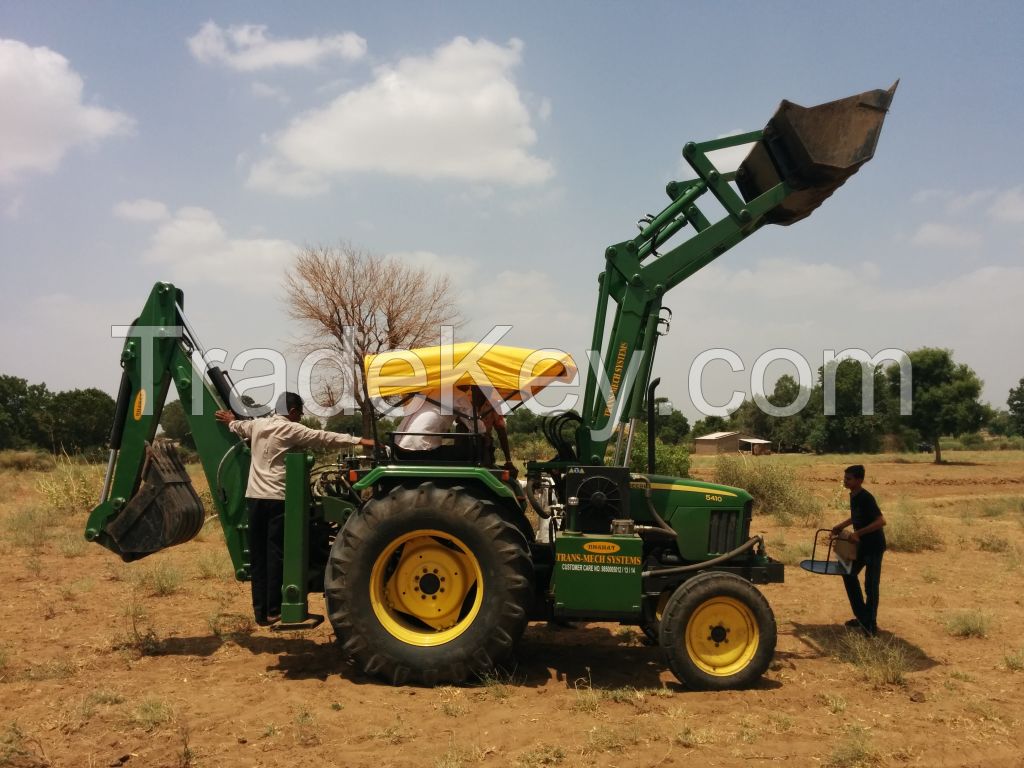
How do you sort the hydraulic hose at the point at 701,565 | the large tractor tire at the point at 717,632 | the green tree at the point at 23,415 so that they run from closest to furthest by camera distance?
the large tractor tire at the point at 717,632
the hydraulic hose at the point at 701,565
the green tree at the point at 23,415

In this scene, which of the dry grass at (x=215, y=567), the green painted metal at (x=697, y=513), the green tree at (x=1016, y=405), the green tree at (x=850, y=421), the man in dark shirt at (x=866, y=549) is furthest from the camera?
the green tree at (x=1016, y=405)

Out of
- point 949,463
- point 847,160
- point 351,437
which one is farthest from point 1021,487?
point 351,437

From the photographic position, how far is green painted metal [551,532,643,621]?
614 cm

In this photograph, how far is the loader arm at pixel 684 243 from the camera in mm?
6469

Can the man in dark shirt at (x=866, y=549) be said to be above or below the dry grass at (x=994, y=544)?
above

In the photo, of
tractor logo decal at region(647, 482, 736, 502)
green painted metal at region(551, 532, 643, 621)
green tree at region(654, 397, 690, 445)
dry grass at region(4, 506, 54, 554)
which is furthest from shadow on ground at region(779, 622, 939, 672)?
green tree at region(654, 397, 690, 445)

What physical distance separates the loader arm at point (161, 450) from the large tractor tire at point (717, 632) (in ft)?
11.9

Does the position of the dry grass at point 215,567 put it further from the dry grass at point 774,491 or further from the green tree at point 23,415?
the green tree at point 23,415

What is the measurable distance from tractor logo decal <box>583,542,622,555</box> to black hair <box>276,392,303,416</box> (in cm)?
276

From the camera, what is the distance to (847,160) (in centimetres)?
637

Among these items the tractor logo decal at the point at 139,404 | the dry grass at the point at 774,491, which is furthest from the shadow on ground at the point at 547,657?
the dry grass at the point at 774,491

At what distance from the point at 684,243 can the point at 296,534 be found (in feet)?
12.6

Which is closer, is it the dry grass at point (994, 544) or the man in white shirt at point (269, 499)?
the man in white shirt at point (269, 499)

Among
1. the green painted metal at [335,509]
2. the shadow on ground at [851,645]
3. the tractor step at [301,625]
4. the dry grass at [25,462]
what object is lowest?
the shadow on ground at [851,645]
